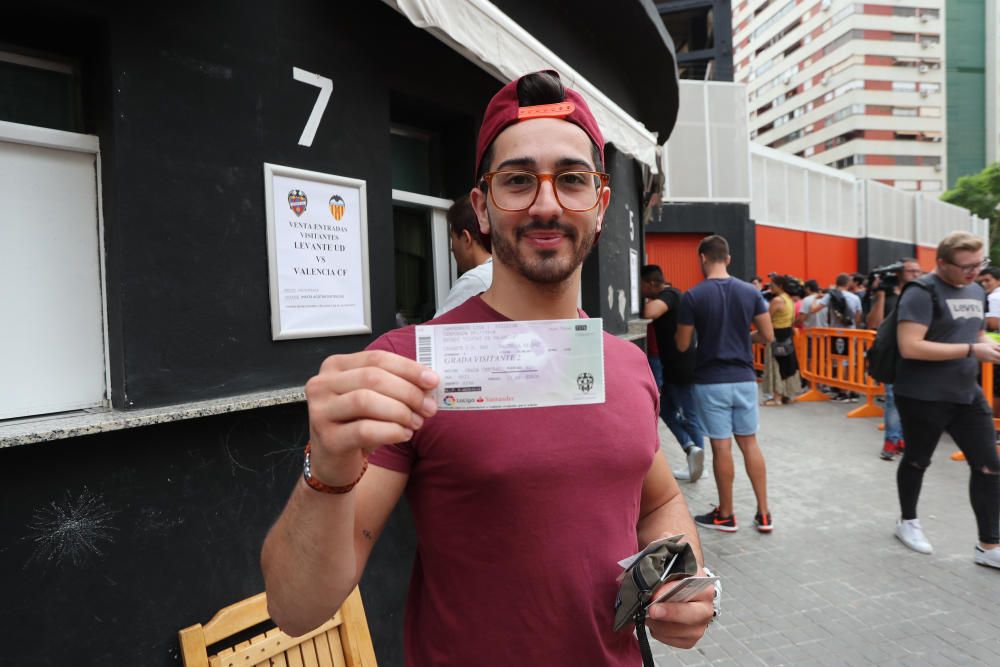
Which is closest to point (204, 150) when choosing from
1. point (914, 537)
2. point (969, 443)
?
point (969, 443)

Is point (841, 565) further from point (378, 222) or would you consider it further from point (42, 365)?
point (42, 365)

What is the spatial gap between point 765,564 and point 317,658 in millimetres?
3275

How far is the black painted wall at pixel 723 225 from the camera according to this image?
A: 67.0ft

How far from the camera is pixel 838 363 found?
32.5 ft

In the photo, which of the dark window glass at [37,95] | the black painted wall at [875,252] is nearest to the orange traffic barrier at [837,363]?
the dark window glass at [37,95]

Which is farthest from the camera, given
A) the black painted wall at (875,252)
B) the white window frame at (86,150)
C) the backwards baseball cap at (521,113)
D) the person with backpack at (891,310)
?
the black painted wall at (875,252)

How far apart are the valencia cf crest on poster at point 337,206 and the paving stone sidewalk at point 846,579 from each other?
10.1ft

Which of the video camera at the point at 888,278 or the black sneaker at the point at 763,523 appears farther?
the video camera at the point at 888,278

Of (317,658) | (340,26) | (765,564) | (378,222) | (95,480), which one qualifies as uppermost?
(340,26)

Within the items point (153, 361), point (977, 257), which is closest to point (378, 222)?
point (153, 361)

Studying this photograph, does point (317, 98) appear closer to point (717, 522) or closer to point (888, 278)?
point (717, 522)

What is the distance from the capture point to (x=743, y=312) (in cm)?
476

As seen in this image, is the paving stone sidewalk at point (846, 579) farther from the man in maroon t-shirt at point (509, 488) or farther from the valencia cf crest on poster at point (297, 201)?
the valencia cf crest on poster at point (297, 201)

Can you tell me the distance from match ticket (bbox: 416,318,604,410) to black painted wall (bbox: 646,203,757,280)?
20.0m
